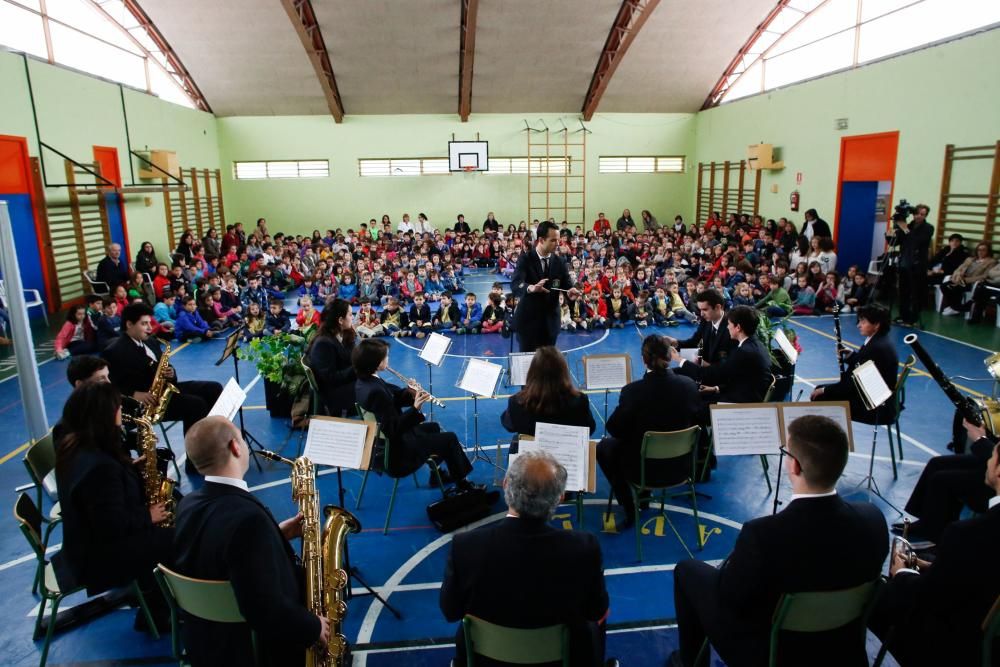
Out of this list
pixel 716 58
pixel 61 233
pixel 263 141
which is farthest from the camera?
pixel 263 141

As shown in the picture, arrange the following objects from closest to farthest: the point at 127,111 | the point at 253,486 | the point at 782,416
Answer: the point at 782,416, the point at 253,486, the point at 127,111

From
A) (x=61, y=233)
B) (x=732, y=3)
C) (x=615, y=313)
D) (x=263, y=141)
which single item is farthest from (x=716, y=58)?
(x=61, y=233)

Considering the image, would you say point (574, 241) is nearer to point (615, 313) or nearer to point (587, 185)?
point (587, 185)

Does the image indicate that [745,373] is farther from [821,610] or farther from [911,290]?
[911,290]

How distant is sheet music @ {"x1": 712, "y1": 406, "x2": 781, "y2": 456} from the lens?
4.53 m

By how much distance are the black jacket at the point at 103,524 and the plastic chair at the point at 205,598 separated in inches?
33.9

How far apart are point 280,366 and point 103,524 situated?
A: 4010 mm

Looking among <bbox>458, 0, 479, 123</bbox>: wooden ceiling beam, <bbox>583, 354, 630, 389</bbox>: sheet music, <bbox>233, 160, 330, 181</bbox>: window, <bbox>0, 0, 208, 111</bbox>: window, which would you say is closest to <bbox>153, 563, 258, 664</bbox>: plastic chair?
<bbox>583, 354, 630, 389</bbox>: sheet music

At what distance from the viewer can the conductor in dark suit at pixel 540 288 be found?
748cm

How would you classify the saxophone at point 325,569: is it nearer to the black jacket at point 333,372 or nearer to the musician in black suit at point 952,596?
the musician in black suit at point 952,596

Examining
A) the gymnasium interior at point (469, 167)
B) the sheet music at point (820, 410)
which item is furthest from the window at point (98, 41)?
the sheet music at point (820, 410)

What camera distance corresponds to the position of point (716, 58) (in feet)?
66.2

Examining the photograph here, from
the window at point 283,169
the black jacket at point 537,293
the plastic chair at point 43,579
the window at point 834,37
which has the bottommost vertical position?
the plastic chair at point 43,579

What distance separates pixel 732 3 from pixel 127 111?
15760 millimetres
